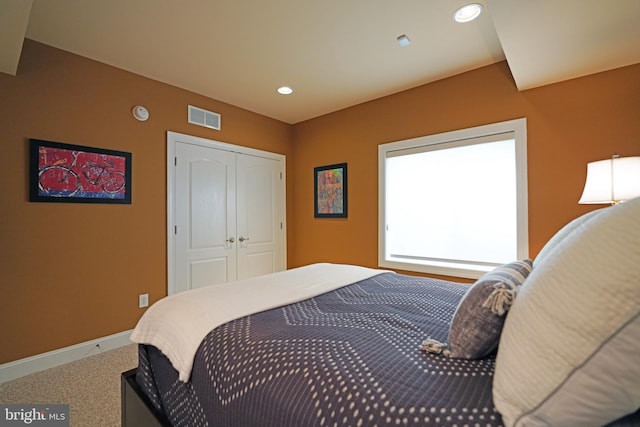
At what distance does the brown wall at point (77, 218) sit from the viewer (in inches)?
88.2

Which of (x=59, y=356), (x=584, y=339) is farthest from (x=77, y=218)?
(x=584, y=339)

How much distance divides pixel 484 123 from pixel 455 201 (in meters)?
0.79

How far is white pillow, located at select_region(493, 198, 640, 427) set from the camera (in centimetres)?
53

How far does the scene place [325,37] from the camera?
2297 millimetres

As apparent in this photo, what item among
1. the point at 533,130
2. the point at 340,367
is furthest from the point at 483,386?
the point at 533,130

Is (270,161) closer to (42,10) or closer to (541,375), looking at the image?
(42,10)

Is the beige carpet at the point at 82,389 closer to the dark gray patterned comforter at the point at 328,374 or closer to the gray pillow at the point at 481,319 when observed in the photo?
the dark gray patterned comforter at the point at 328,374

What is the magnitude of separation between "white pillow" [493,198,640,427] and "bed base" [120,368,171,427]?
4.48 ft

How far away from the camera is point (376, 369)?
2.73ft

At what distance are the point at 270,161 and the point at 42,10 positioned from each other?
8.35 feet

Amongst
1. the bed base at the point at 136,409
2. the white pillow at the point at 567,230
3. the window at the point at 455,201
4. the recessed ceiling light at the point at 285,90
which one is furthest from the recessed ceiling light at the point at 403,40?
the bed base at the point at 136,409

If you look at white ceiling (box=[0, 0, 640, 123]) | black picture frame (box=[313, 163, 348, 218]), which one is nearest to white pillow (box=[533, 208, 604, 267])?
white ceiling (box=[0, 0, 640, 123])

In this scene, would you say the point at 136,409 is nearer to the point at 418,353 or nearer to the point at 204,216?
the point at 418,353

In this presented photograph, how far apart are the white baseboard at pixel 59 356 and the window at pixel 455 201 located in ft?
9.26
